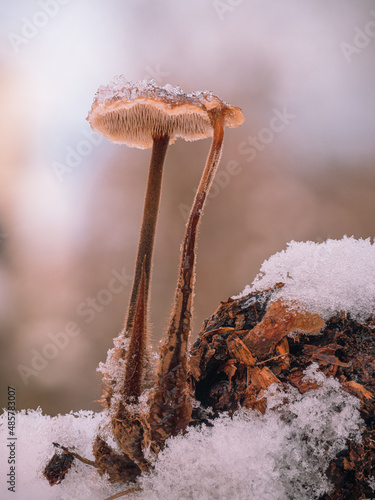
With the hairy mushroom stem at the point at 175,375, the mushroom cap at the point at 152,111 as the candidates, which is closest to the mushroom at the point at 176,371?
the hairy mushroom stem at the point at 175,375

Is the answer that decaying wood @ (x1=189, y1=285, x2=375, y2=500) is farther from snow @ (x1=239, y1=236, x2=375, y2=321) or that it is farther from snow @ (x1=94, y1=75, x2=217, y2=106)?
snow @ (x1=94, y1=75, x2=217, y2=106)

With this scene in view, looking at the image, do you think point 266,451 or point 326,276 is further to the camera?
point 326,276

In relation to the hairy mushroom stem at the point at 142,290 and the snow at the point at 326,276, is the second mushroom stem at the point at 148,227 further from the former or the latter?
the snow at the point at 326,276

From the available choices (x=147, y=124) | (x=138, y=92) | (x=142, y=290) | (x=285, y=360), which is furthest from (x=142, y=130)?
(x=285, y=360)

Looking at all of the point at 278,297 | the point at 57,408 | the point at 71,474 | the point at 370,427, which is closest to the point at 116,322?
the point at 57,408

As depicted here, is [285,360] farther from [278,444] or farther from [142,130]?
[142,130]

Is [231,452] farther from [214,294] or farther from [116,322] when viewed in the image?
[116,322]
